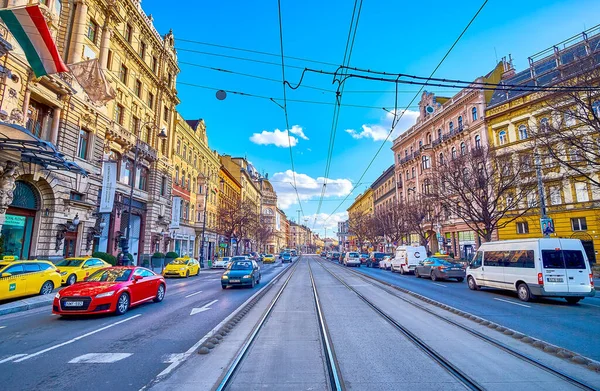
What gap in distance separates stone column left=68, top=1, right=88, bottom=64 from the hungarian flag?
8153 mm

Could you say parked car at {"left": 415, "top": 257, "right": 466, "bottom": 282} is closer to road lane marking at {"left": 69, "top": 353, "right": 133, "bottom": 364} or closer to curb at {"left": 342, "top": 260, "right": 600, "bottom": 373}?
curb at {"left": 342, "top": 260, "right": 600, "bottom": 373}

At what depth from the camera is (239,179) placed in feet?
252

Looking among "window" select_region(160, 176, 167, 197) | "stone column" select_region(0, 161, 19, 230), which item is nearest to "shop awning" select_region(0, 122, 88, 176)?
"stone column" select_region(0, 161, 19, 230)

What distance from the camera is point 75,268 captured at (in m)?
16.9

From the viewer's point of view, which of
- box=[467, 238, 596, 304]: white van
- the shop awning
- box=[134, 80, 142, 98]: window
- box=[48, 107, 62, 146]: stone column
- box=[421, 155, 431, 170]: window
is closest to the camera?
box=[467, 238, 596, 304]: white van

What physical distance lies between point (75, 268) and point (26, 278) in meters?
4.34

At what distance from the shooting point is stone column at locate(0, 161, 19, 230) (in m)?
16.7

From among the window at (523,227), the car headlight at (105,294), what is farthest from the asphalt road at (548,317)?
the window at (523,227)

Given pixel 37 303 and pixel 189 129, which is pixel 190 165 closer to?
pixel 189 129

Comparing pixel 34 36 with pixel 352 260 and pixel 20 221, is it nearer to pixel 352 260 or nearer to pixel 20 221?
pixel 20 221

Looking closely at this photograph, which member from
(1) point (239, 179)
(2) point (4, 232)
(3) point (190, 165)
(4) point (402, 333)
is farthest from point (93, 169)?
(1) point (239, 179)

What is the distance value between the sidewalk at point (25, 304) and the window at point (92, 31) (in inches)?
791

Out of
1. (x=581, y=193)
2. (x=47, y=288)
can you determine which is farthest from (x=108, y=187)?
(x=581, y=193)

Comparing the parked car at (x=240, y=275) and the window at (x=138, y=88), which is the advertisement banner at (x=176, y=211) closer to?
the window at (x=138, y=88)
